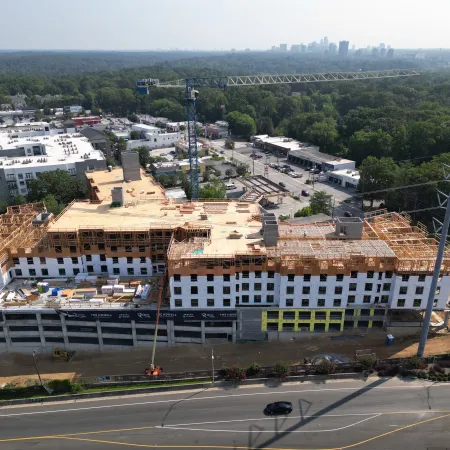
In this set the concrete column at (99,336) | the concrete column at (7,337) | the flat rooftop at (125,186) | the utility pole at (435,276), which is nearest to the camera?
the utility pole at (435,276)

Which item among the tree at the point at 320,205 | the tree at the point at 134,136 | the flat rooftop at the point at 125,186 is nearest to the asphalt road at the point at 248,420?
the flat rooftop at the point at 125,186

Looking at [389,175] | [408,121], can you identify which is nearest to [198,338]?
[389,175]

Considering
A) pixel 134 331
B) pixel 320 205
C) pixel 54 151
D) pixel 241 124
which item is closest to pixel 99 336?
pixel 134 331

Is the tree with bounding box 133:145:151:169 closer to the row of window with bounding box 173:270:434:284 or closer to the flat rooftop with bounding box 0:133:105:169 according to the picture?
the flat rooftop with bounding box 0:133:105:169

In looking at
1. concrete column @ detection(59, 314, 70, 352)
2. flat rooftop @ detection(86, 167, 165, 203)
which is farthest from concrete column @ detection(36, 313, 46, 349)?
flat rooftop @ detection(86, 167, 165, 203)

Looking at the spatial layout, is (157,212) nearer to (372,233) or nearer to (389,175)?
(372,233)

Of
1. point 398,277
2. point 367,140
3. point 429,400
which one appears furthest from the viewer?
point 367,140

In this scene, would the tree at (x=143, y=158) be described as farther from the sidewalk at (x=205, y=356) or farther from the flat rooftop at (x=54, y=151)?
the sidewalk at (x=205, y=356)
